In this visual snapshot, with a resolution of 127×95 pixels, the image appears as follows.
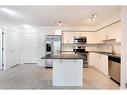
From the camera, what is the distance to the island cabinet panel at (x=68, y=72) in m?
5.04

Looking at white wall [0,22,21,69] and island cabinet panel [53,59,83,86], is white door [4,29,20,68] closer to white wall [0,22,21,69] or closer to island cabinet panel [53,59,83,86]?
white wall [0,22,21,69]

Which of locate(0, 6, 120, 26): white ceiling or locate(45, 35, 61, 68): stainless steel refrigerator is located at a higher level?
locate(0, 6, 120, 26): white ceiling

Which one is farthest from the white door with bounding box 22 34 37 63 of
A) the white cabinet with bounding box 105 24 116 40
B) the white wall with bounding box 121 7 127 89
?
the white wall with bounding box 121 7 127 89

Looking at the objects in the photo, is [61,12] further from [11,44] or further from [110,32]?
[11,44]

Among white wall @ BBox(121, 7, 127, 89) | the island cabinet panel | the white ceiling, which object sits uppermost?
the white ceiling

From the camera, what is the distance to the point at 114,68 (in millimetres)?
5574

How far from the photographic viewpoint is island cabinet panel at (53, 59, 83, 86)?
5039 millimetres

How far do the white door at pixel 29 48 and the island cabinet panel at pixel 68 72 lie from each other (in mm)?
6150

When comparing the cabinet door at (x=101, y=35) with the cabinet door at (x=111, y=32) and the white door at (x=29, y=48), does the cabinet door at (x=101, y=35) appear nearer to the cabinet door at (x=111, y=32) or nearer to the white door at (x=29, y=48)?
the cabinet door at (x=111, y=32)

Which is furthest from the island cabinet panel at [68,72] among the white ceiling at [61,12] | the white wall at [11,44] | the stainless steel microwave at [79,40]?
the stainless steel microwave at [79,40]

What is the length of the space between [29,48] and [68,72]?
6449 mm

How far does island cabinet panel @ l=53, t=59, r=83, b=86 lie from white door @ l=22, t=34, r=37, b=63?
615cm
